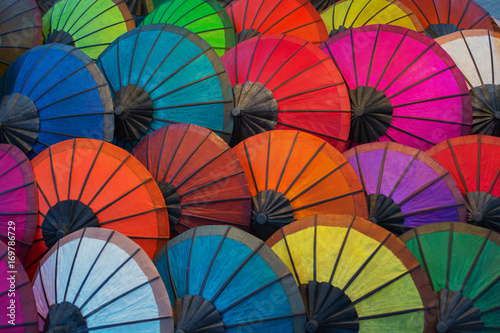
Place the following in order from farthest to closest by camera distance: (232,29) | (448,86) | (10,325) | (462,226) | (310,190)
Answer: (232,29) < (448,86) < (310,190) < (462,226) < (10,325)

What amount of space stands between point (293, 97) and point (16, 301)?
22.2ft

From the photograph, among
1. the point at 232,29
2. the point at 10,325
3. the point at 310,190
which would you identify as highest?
the point at 232,29

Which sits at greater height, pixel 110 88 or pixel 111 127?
pixel 110 88

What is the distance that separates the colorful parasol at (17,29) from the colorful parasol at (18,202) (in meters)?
3.45

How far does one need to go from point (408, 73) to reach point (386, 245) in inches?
191

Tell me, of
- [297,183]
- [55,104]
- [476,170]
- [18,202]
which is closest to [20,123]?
[55,104]

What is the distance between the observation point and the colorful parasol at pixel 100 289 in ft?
24.1

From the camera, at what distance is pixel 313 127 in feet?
37.3

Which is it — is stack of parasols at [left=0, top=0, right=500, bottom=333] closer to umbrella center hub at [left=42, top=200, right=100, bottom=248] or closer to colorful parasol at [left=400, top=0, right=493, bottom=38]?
umbrella center hub at [left=42, top=200, right=100, bottom=248]

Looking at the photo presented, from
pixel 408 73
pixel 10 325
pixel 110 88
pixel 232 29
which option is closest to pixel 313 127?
pixel 408 73

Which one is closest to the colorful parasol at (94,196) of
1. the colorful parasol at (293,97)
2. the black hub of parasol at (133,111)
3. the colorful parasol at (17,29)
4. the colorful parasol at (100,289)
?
A: the colorful parasol at (100,289)

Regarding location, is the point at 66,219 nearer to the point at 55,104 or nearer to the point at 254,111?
the point at 55,104

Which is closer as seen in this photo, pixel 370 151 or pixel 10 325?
pixel 10 325

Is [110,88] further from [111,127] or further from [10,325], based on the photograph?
[10,325]
